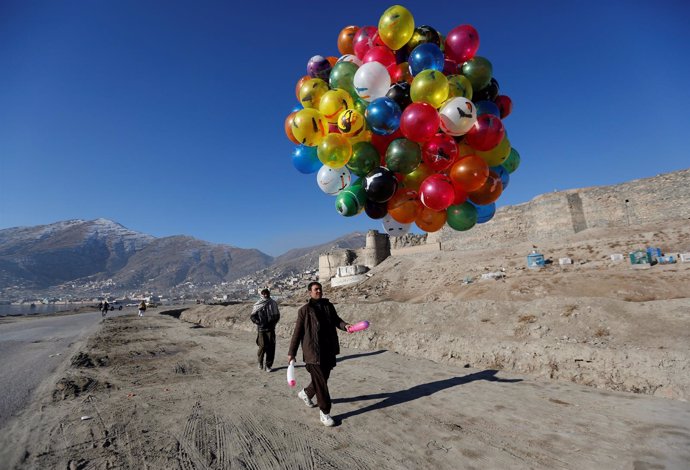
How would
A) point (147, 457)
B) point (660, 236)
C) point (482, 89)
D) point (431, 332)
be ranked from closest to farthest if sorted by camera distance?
1. point (147, 457)
2. point (482, 89)
3. point (431, 332)
4. point (660, 236)

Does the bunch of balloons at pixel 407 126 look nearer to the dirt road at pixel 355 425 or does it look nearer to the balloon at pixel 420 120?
the balloon at pixel 420 120

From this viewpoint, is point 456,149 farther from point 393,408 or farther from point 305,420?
point 305,420

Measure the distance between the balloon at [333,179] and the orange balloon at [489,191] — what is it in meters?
2.26

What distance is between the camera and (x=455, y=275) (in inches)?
1102

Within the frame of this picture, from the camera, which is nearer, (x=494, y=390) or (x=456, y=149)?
(x=456, y=149)

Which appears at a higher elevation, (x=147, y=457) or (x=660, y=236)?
(x=660, y=236)

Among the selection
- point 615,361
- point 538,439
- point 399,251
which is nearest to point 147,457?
point 538,439

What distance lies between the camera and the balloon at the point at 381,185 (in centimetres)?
525

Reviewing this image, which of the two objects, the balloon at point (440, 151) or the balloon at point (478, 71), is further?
the balloon at point (478, 71)

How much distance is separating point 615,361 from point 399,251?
1476 inches

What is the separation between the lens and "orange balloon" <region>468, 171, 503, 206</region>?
5410 mm

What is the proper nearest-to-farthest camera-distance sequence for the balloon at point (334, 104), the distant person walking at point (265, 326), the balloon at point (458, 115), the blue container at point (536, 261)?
the balloon at point (458, 115) < the balloon at point (334, 104) < the distant person walking at point (265, 326) < the blue container at point (536, 261)

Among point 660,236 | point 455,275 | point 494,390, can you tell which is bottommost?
point 494,390

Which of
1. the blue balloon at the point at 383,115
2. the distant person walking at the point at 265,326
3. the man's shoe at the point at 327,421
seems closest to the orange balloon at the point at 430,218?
the blue balloon at the point at 383,115
